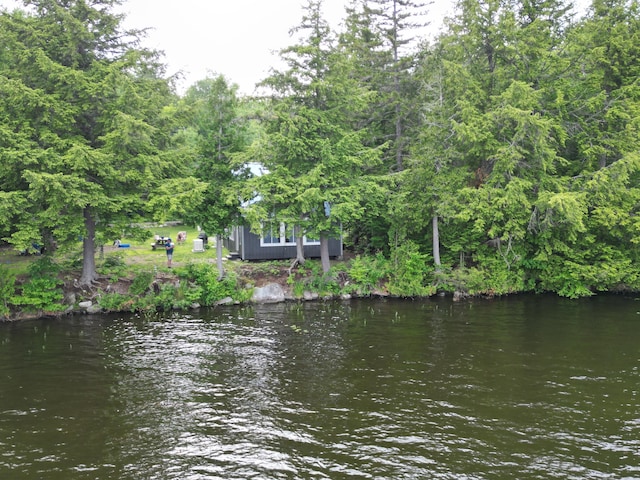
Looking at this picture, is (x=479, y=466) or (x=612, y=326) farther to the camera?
(x=612, y=326)

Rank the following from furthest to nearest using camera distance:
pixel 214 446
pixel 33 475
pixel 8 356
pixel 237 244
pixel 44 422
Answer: pixel 237 244 < pixel 8 356 < pixel 44 422 < pixel 214 446 < pixel 33 475

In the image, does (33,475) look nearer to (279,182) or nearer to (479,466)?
(479,466)

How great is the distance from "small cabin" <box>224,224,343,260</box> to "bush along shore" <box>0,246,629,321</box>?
893 mm

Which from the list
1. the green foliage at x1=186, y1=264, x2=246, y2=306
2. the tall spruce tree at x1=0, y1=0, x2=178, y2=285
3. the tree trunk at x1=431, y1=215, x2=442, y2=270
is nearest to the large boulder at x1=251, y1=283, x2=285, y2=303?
the green foliage at x1=186, y1=264, x2=246, y2=306

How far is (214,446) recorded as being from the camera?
8875mm

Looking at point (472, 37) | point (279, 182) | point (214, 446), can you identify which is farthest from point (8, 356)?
point (472, 37)

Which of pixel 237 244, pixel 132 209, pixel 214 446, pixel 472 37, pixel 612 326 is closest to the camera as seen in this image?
pixel 214 446

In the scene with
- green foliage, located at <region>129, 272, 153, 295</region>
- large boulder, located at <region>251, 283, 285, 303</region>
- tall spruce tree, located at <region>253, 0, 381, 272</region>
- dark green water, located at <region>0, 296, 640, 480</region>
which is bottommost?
dark green water, located at <region>0, 296, 640, 480</region>

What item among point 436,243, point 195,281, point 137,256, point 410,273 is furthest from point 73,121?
point 436,243

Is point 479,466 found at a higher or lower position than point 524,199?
lower

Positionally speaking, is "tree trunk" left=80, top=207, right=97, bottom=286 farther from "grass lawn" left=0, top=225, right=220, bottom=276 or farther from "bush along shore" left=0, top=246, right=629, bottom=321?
"grass lawn" left=0, top=225, right=220, bottom=276

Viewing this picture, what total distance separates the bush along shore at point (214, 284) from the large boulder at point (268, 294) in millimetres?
43

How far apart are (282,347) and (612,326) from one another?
11.4 metres

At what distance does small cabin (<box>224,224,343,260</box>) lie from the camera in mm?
23234
